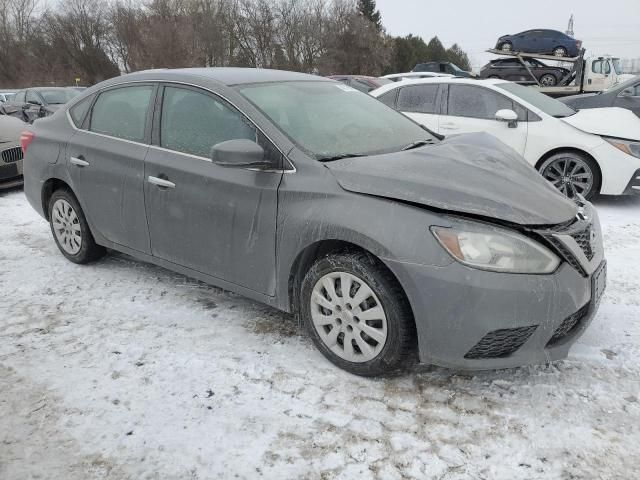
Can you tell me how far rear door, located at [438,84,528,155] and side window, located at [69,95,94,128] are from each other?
176 inches

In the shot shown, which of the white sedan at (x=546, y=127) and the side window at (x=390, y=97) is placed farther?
the side window at (x=390, y=97)

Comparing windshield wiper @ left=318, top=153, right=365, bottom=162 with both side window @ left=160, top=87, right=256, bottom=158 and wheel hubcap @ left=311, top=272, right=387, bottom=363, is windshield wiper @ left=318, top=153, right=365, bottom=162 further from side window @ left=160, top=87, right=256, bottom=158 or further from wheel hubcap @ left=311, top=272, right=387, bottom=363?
wheel hubcap @ left=311, top=272, right=387, bottom=363

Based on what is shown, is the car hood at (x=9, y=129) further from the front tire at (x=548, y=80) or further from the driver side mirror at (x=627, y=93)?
the front tire at (x=548, y=80)

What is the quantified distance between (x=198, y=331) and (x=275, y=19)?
50403 mm

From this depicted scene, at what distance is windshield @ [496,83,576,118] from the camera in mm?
6869

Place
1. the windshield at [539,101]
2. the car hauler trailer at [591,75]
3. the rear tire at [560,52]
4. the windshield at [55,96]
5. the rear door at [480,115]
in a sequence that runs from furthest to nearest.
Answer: the rear tire at [560,52], the car hauler trailer at [591,75], the windshield at [55,96], the windshield at [539,101], the rear door at [480,115]

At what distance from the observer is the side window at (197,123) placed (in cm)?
330

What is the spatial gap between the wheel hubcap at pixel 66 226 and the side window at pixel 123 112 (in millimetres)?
722

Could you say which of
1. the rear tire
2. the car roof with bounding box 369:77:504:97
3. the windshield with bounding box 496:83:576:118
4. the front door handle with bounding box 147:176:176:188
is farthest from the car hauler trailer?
the front door handle with bounding box 147:176:176:188

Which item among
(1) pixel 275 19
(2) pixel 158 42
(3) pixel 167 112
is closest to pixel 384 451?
(3) pixel 167 112

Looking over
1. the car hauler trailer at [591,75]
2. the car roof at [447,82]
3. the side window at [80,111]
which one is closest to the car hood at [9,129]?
the side window at [80,111]

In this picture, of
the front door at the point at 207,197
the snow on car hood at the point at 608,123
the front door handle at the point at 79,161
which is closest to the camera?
the front door at the point at 207,197

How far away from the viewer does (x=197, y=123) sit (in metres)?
3.52

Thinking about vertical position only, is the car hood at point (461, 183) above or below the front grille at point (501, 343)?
above
